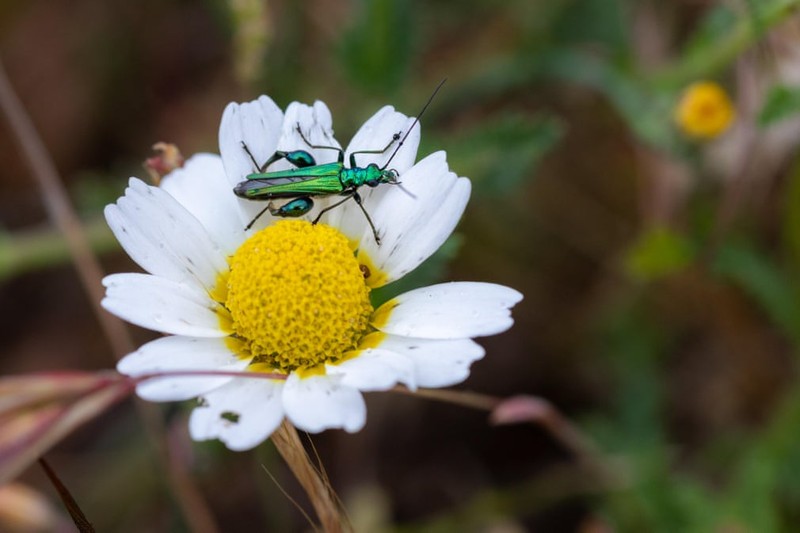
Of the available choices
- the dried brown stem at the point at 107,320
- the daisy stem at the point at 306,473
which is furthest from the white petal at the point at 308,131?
the dried brown stem at the point at 107,320

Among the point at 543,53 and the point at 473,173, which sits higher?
the point at 543,53

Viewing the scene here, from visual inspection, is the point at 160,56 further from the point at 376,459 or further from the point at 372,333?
the point at 372,333

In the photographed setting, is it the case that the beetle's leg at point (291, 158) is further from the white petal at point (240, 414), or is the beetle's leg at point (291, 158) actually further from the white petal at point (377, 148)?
the white petal at point (240, 414)

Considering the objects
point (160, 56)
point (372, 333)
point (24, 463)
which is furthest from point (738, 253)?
point (160, 56)

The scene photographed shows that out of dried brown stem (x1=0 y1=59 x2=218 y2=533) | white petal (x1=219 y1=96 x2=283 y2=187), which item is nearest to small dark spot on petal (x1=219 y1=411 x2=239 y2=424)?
white petal (x1=219 y1=96 x2=283 y2=187)

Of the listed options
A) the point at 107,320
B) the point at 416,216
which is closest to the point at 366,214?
the point at 416,216

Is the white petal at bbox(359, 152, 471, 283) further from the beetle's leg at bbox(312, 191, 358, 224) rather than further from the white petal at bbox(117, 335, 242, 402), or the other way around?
the white petal at bbox(117, 335, 242, 402)

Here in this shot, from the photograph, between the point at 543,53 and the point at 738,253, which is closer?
the point at 738,253

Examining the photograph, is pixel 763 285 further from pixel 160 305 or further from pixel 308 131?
pixel 160 305
